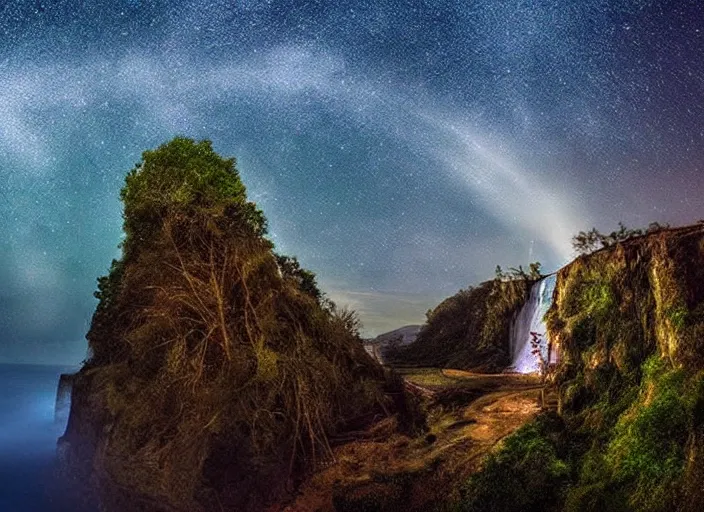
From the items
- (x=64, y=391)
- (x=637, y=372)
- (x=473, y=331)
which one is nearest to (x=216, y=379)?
(x=637, y=372)

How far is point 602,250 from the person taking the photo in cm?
1321

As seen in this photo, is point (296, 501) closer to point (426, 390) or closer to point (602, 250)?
point (426, 390)

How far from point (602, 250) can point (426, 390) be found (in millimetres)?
7554

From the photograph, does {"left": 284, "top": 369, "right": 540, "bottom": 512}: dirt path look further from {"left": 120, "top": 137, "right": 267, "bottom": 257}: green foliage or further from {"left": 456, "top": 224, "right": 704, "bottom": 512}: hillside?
{"left": 120, "top": 137, "right": 267, "bottom": 257}: green foliage

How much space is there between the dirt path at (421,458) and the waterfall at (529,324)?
975 cm

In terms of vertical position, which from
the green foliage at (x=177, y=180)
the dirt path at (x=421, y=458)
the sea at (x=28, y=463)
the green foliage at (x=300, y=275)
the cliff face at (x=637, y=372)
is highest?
the green foliage at (x=177, y=180)

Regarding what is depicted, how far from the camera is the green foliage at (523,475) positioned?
10109mm

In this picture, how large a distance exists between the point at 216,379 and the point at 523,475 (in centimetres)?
894

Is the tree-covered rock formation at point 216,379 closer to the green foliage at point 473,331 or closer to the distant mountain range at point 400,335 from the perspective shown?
the green foliage at point 473,331

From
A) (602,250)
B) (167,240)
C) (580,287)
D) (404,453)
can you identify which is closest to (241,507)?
(404,453)

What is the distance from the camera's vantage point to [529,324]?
27547 millimetres

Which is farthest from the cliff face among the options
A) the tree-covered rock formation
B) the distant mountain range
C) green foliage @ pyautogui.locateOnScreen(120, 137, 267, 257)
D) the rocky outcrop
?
the distant mountain range

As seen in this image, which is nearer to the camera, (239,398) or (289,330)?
(239,398)

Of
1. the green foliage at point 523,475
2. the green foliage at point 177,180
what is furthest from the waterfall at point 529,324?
the green foliage at point 177,180
